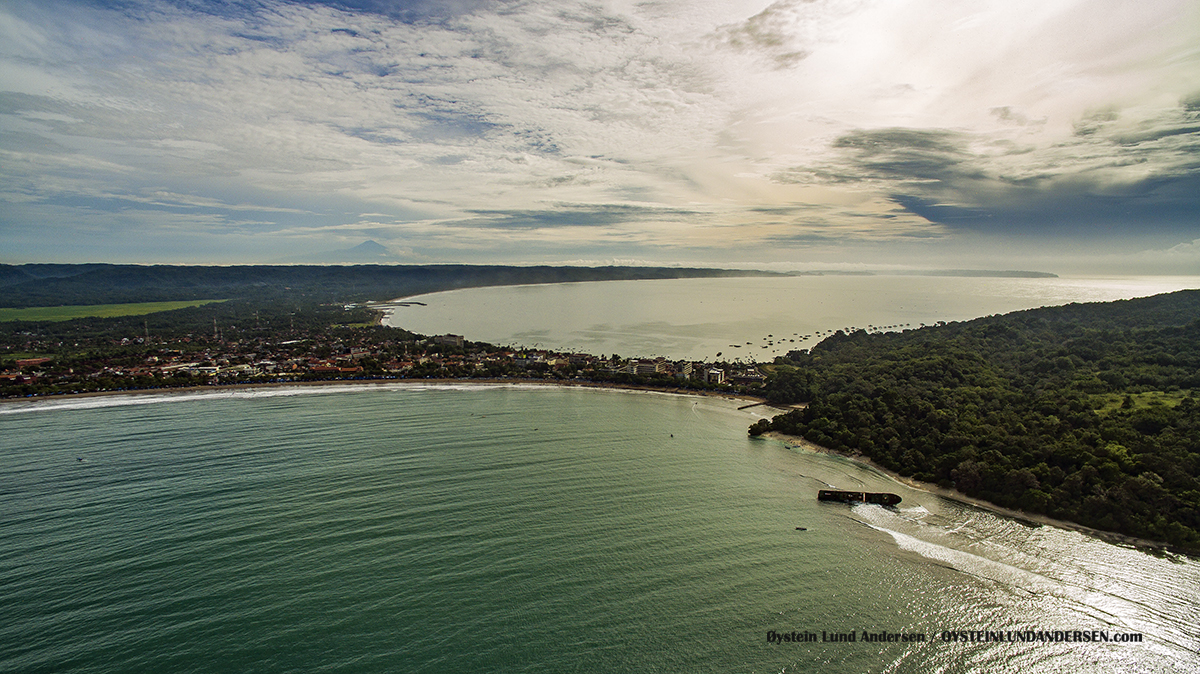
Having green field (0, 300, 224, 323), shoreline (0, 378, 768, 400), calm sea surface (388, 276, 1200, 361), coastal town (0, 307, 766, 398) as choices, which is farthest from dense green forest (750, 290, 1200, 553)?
green field (0, 300, 224, 323)

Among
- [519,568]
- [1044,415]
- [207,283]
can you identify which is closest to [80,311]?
[207,283]

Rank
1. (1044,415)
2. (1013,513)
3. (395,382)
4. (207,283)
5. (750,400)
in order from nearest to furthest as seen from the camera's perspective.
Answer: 1. (1013,513)
2. (1044,415)
3. (750,400)
4. (395,382)
5. (207,283)

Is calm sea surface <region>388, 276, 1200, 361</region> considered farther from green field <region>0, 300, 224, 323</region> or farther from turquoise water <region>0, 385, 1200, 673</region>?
green field <region>0, 300, 224, 323</region>

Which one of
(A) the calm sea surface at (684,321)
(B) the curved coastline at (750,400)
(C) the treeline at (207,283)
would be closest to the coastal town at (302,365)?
(B) the curved coastline at (750,400)

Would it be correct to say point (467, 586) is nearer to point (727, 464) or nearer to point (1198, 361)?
point (727, 464)

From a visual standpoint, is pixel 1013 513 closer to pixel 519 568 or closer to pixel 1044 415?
pixel 1044 415
